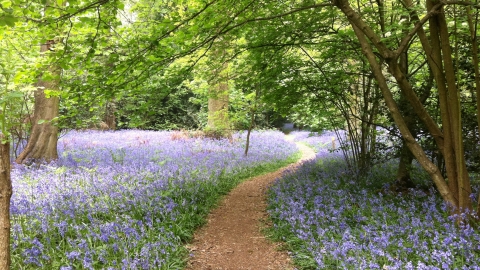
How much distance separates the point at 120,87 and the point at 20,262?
269 centimetres

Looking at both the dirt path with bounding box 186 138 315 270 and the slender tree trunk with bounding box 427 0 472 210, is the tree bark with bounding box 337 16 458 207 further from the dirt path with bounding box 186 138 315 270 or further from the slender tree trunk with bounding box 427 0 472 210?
the dirt path with bounding box 186 138 315 270

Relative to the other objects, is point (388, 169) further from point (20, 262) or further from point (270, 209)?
point (20, 262)

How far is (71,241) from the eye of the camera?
4.24m

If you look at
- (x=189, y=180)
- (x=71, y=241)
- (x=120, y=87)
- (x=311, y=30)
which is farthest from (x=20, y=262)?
(x=311, y=30)

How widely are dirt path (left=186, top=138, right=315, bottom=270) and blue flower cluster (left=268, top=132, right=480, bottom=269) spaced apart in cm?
32

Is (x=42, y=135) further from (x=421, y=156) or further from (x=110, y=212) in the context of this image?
(x=421, y=156)

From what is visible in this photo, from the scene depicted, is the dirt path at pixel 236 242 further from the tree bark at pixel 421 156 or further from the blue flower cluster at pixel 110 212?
the tree bark at pixel 421 156

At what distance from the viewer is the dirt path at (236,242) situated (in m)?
4.34

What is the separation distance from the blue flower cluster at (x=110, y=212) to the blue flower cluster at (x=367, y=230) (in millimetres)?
1737

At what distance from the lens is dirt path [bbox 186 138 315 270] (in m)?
4.34

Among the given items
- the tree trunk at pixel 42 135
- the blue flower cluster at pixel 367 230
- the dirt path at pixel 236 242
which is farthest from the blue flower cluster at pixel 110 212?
the blue flower cluster at pixel 367 230

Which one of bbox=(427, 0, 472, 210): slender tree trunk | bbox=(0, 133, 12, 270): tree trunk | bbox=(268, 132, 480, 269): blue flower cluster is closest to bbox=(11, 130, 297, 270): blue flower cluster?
bbox=(0, 133, 12, 270): tree trunk

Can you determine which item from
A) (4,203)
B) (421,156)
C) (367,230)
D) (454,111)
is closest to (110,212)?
(4,203)

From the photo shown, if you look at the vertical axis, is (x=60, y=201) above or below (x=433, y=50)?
below
